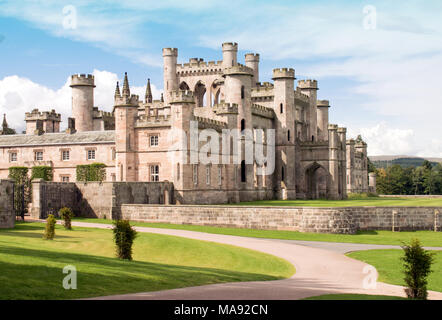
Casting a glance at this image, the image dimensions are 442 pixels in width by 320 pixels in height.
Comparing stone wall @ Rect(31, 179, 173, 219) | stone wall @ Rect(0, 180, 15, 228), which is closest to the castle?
stone wall @ Rect(31, 179, 173, 219)

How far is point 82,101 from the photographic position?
244 feet

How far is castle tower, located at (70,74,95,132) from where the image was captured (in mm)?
74375

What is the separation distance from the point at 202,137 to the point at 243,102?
12.7 m

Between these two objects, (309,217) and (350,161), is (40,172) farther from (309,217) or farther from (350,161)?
(350,161)

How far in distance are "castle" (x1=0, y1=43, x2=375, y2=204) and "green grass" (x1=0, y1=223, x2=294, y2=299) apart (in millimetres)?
22437

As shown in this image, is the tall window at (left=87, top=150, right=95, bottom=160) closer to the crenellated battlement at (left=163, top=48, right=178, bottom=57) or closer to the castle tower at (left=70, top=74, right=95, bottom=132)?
the castle tower at (left=70, top=74, right=95, bottom=132)

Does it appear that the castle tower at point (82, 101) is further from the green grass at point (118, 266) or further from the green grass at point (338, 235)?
the green grass at point (118, 266)

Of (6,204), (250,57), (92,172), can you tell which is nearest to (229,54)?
(250,57)

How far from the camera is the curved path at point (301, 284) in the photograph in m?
16.0

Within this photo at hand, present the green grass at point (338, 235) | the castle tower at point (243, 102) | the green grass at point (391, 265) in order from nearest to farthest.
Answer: the green grass at point (391, 265)
the green grass at point (338, 235)
the castle tower at point (243, 102)

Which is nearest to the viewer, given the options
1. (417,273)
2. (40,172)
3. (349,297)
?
(349,297)

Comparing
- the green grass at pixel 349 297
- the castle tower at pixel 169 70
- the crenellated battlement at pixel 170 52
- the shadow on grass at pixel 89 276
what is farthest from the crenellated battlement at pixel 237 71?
the green grass at pixel 349 297

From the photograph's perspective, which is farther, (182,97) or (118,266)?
(182,97)

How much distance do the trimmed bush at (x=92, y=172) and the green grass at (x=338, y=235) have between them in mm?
20468
